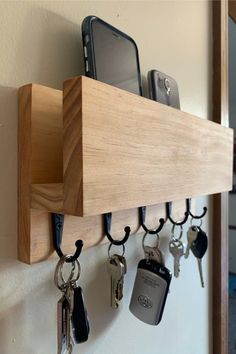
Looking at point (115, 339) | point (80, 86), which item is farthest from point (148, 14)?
point (115, 339)

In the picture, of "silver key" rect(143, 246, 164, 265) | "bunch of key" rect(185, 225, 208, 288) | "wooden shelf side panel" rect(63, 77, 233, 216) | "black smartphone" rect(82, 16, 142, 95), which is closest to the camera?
"wooden shelf side panel" rect(63, 77, 233, 216)

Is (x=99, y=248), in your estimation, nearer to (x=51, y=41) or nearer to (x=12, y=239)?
(x=12, y=239)

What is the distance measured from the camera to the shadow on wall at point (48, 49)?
0.38 metres

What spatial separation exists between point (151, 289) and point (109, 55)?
0.37m

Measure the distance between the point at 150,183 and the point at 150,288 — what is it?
0.20 metres

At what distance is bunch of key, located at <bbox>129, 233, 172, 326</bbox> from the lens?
1.56 ft

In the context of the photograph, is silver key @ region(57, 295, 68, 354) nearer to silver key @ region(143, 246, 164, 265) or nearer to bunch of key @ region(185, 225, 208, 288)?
silver key @ region(143, 246, 164, 265)

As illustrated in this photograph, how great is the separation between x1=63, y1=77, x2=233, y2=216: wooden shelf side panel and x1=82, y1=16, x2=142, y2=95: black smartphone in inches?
3.5

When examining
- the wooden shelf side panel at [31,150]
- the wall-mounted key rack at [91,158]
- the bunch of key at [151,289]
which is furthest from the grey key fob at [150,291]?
the wooden shelf side panel at [31,150]

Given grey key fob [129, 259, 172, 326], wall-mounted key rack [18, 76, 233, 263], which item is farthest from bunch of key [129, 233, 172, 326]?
wall-mounted key rack [18, 76, 233, 263]

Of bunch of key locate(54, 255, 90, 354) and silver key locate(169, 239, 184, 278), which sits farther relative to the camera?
silver key locate(169, 239, 184, 278)

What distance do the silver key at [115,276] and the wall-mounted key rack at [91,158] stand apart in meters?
0.05

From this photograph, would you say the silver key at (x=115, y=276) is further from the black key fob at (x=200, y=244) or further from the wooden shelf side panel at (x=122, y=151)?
the black key fob at (x=200, y=244)

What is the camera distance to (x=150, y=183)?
0.38m
